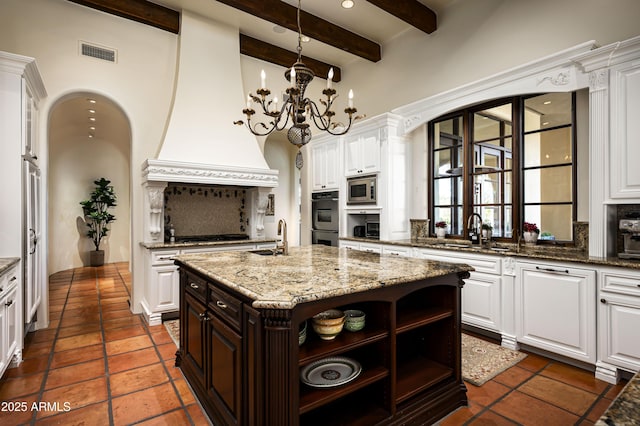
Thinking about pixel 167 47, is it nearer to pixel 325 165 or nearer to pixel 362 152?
pixel 325 165

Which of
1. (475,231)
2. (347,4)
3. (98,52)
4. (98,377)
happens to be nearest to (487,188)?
(475,231)

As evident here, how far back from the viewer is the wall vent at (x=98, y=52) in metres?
3.96

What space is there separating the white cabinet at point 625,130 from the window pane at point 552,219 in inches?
26.6

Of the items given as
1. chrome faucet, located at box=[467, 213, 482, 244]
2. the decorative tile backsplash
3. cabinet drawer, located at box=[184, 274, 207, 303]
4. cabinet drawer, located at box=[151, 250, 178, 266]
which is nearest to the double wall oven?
the decorative tile backsplash

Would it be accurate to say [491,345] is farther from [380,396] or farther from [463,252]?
[380,396]

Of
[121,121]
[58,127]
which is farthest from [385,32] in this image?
[58,127]

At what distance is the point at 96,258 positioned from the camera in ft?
26.1

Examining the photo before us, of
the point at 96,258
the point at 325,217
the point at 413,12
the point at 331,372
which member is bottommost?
the point at 96,258

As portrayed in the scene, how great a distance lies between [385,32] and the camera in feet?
16.1

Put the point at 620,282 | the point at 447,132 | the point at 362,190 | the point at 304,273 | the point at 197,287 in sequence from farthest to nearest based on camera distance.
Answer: the point at 362,190 → the point at 447,132 → the point at 620,282 → the point at 197,287 → the point at 304,273

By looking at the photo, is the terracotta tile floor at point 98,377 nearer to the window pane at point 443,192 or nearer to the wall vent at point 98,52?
the wall vent at point 98,52

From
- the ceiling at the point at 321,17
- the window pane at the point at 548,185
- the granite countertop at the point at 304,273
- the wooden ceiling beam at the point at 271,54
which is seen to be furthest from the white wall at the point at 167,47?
the granite countertop at the point at 304,273

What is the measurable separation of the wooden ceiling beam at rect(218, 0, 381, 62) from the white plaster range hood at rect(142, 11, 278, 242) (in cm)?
96

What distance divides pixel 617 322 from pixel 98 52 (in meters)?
5.95
